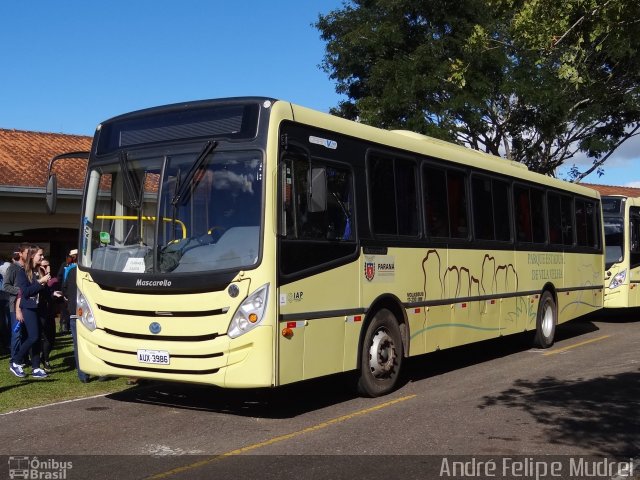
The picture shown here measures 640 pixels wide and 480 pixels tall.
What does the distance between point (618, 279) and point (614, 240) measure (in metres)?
1.06

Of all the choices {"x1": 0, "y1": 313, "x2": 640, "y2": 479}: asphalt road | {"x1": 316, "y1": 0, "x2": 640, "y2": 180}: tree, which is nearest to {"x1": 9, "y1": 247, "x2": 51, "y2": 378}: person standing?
{"x1": 0, "y1": 313, "x2": 640, "y2": 479}: asphalt road

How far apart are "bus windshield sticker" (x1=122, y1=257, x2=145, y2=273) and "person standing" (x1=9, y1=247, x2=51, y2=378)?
3188mm

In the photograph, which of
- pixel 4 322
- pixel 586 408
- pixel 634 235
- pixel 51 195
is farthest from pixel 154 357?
pixel 634 235

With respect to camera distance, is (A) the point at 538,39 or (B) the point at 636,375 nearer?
(A) the point at 538,39

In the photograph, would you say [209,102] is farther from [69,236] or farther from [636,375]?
[69,236]

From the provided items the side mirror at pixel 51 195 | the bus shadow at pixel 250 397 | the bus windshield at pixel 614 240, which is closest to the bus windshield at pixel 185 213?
the side mirror at pixel 51 195

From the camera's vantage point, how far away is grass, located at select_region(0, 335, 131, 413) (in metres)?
9.48

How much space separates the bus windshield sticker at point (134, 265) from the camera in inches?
319

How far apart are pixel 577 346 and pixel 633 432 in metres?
7.53

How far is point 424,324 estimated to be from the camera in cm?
1035

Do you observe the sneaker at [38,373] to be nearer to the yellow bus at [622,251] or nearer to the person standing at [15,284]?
the person standing at [15,284]

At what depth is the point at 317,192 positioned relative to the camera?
8234 millimetres

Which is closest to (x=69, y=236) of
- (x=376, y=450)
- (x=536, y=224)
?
(x=536, y=224)

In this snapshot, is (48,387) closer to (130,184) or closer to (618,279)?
(130,184)
